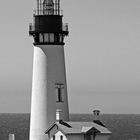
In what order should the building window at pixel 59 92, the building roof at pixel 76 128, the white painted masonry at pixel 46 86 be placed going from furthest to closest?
the building window at pixel 59 92
the white painted masonry at pixel 46 86
the building roof at pixel 76 128

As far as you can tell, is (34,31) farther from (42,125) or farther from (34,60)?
(42,125)

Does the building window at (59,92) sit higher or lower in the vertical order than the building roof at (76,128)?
higher

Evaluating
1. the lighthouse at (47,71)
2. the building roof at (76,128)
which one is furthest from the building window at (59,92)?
the building roof at (76,128)

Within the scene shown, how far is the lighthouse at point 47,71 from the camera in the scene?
41875 mm

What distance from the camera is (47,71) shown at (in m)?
42.1

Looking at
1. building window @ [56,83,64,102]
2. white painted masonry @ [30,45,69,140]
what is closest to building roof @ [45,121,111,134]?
white painted masonry @ [30,45,69,140]

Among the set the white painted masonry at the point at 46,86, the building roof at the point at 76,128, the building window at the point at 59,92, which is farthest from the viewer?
the building window at the point at 59,92

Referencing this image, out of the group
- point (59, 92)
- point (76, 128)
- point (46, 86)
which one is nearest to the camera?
point (76, 128)

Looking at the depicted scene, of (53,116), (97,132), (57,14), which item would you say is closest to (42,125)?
(53,116)

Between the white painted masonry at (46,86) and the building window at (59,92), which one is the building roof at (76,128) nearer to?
the white painted masonry at (46,86)

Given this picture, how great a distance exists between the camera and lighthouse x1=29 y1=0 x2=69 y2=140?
41.9 m

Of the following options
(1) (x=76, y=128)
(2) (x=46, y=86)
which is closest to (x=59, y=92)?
(2) (x=46, y=86)

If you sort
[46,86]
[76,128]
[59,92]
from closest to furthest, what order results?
[76,128] → [46,86] → [59,92]

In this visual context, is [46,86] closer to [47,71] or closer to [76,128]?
[47,71]
